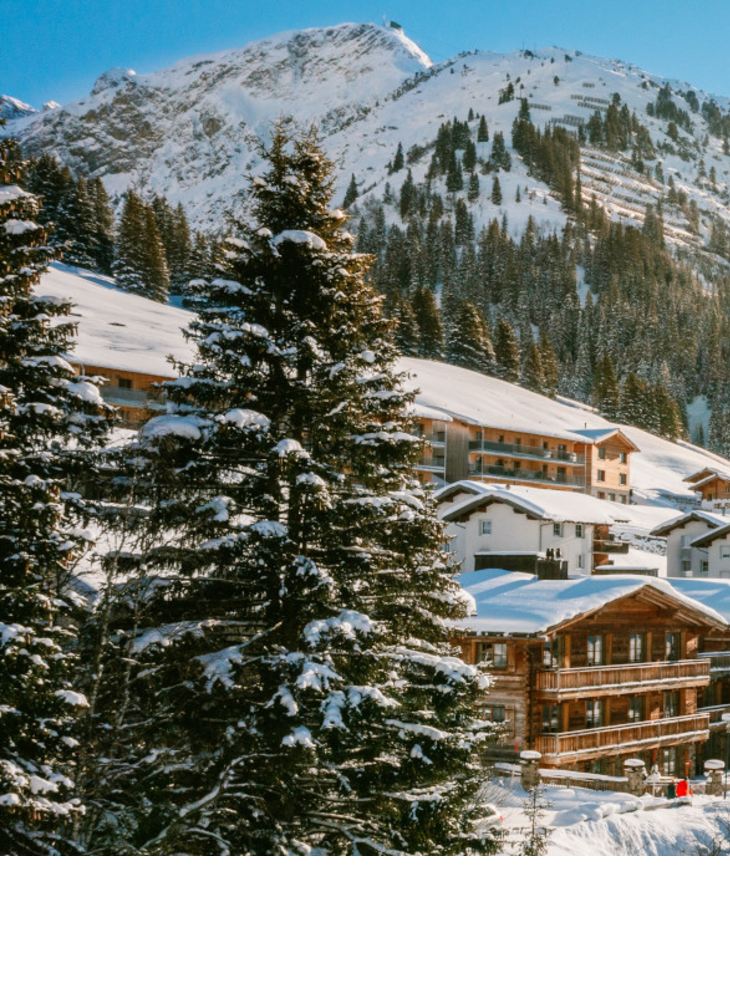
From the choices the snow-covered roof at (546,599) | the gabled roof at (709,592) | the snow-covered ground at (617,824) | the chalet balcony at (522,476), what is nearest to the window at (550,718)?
the snow-covered roof at (546,599)

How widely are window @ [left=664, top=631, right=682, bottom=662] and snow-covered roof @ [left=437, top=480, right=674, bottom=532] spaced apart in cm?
315

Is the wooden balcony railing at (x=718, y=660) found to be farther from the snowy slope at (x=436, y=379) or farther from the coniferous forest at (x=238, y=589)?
the coniferous forest at (x=238, y=589)

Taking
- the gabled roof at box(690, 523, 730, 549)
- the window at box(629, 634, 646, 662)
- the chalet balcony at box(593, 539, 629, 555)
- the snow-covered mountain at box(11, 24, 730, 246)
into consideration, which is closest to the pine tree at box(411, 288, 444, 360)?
the snow-covered mountain at box(11, 24, 730, 246)

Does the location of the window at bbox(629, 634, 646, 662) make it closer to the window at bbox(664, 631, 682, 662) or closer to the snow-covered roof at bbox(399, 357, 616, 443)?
the window at bbox(664, 631, 682, 662)

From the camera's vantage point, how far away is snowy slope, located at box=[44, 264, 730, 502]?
615cm

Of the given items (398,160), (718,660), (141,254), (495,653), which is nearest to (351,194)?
(398,160)

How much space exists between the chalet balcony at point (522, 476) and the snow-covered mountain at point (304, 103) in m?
8.01

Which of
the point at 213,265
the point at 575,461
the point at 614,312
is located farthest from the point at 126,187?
the point at 575,461

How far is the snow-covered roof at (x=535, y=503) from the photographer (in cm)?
1667

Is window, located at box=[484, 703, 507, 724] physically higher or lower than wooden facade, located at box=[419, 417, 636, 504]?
lower

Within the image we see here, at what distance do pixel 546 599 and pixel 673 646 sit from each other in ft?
12.6

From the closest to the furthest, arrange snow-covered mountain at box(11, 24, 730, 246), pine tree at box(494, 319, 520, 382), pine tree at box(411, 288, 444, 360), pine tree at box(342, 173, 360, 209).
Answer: snow-covered mountain at box(11, 24, 730, 246), pine tree at box(342, 173, 360, 209), pine tree at box(411, 288, 444, 360), pine tree at box(494, 319, 520, 382)

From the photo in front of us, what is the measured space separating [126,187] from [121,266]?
85cm
